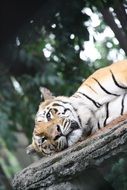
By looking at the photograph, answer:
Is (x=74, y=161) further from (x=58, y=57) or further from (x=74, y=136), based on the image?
(x=58, y=57)

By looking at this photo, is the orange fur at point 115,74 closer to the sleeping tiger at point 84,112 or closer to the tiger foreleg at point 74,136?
the sleeping tiger at point 84,112

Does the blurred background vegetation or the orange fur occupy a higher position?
the blurred background vegetation

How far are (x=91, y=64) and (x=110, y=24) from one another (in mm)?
1614

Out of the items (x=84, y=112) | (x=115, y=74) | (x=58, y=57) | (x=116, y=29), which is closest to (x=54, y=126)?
(x=84, y=112)

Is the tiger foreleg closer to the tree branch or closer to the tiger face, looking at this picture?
the tiger face

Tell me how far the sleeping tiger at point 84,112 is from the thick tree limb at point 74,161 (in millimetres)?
265

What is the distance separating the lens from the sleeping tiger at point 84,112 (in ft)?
10.3

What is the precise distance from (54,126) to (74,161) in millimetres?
606

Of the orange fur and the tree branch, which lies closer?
the orange fur

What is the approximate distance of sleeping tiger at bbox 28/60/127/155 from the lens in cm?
314

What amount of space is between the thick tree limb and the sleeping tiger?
0.87 feet

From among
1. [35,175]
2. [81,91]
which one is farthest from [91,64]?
[35,175]

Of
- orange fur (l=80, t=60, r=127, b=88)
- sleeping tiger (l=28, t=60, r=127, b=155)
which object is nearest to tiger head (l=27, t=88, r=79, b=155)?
sleeping tiger (l=28, t=60, r=127, b=155)

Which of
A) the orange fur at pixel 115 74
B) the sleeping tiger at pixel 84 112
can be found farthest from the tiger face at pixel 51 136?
the orange fur at pixel 115 74
